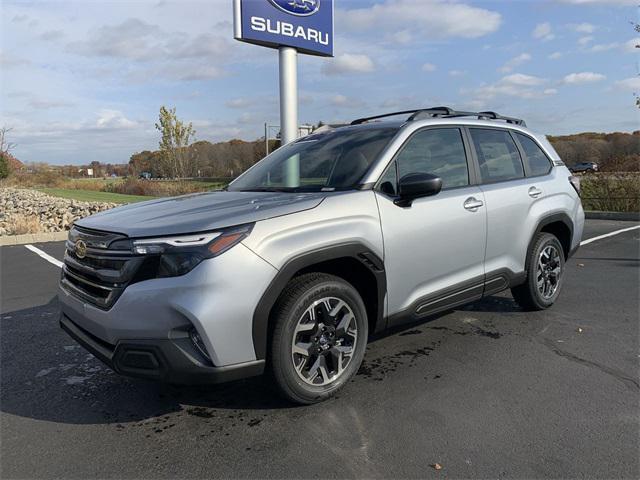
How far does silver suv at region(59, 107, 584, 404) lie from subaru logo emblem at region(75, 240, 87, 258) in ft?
0.05

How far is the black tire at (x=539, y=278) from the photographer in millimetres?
4727

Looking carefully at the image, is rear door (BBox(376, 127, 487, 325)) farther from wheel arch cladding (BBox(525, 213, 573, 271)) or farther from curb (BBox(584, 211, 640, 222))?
curb (BBox(584, 211, 640, 222))

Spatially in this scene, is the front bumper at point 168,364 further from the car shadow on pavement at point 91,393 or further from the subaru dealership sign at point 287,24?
the subaru dealership sign at point 287,24

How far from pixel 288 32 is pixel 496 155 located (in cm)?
1039

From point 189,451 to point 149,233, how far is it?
1215 millimetres

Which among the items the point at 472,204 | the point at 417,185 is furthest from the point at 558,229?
the point at 417,185

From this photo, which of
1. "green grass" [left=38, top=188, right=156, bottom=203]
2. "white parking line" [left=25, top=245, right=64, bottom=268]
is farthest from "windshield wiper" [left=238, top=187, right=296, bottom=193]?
"green grass" [left=38, top=188, right=156, bottom=203]

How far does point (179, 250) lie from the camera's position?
2.65 meters

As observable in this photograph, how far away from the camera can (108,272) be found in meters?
2.83

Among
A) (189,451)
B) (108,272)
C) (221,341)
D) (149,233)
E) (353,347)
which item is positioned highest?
(149,233)

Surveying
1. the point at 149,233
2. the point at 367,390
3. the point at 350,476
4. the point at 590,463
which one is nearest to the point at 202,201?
the point at 149,233

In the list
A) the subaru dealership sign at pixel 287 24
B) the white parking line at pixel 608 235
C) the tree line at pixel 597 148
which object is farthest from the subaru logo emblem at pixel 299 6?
the tree line at pixel 597 148

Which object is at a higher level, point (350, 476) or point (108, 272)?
point (108, 272)

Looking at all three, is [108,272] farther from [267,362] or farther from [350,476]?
[350,476]
